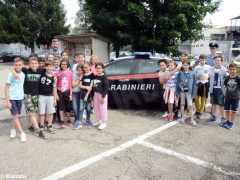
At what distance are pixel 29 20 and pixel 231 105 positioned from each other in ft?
89.8

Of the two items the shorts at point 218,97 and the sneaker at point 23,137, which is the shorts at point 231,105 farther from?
the sneaker at point 23,137

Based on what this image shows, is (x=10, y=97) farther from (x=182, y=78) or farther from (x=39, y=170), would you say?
(x=182, y=78)

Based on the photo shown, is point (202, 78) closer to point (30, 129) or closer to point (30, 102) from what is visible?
point (30, 102)

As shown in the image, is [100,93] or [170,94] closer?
[100,93]

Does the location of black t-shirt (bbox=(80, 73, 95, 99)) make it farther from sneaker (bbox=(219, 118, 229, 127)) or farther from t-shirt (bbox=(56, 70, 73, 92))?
sneaker (bbox=(219, 118, 229, 127))

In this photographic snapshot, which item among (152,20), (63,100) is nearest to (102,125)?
(63,100)

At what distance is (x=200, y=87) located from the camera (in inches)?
260

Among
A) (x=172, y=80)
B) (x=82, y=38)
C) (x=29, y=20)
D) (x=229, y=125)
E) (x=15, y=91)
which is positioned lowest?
(x=229, y=125)

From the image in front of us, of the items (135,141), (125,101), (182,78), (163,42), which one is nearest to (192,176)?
(135,141)

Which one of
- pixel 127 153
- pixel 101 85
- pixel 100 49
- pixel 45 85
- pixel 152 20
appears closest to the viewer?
pixel 127 153

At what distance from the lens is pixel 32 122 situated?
17.3 ft

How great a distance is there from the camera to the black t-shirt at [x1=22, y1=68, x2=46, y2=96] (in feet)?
16.9

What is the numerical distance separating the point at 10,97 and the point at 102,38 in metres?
11.2

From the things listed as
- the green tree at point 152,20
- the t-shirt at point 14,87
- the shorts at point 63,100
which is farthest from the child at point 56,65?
the green tree at point 152,20
